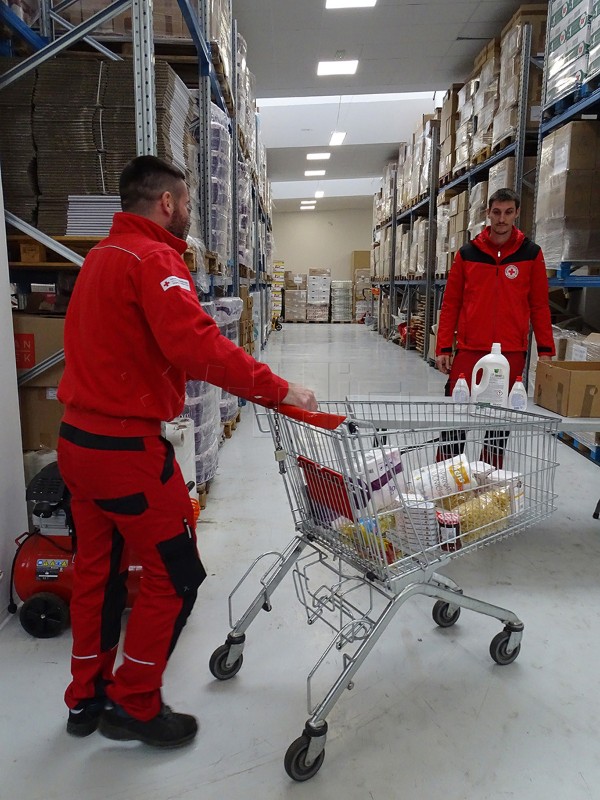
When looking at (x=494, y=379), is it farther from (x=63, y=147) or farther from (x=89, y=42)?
(x=89, y=42)

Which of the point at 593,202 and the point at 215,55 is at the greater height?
the point at 215,55

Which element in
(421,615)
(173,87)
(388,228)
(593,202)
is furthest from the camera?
(388,228)

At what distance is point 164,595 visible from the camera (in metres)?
1.62

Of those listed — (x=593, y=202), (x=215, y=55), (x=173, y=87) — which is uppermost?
(x=215, y=55)

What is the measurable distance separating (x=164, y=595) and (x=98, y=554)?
25cm

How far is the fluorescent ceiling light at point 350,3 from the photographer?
23.1 feet

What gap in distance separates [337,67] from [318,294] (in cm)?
1174

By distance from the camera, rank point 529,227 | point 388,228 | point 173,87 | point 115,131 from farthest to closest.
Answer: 1. point 388,228
2. point 529,227
3. point 173,87
4. point 115,131

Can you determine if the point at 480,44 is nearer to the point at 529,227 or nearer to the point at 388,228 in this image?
the point at 529,227

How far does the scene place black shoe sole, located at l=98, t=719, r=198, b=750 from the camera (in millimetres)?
1716

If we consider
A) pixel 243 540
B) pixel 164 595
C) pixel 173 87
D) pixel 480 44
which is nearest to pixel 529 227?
pixel 480 44

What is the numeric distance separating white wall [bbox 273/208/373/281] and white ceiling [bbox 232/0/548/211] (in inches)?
352

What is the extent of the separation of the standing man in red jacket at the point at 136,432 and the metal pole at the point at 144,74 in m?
1.19

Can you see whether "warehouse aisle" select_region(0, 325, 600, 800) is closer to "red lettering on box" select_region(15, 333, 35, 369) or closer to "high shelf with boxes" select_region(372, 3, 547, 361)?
"red lettering on box" select_region(15, 333, 35, 369)
